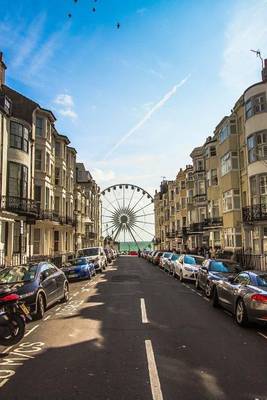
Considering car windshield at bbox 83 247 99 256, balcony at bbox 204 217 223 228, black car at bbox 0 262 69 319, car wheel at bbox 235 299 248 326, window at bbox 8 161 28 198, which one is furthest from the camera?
balcony at bbox 204 217 223 228

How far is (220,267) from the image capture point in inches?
650

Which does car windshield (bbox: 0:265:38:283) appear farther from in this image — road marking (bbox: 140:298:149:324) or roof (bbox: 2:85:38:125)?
roof (bbox: 2:85:38:125)

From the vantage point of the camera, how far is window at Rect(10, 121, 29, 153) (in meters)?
27.8

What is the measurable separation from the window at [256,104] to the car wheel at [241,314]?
19.7 metres

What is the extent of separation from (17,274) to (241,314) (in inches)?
253

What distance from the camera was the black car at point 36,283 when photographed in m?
11.0

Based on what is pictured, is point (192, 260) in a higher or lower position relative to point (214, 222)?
lower

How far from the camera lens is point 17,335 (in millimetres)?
8062

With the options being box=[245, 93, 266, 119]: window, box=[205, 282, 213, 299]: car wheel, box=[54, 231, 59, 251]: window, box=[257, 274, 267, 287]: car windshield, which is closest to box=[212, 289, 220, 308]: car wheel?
box=[205, 282, 213, 299]: car wheel

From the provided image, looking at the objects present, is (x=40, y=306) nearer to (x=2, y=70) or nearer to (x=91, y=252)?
(x=91, y=252)

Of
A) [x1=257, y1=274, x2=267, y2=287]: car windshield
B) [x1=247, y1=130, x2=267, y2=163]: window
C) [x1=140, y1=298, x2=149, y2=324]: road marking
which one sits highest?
[x1=247, y1=130, x2=267, y2=163]: window

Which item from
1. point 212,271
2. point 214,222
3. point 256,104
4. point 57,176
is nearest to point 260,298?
point 212,271

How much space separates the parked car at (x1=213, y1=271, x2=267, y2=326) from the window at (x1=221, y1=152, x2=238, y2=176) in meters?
20.8

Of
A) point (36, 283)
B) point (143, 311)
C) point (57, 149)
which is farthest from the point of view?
point (57, 149)
